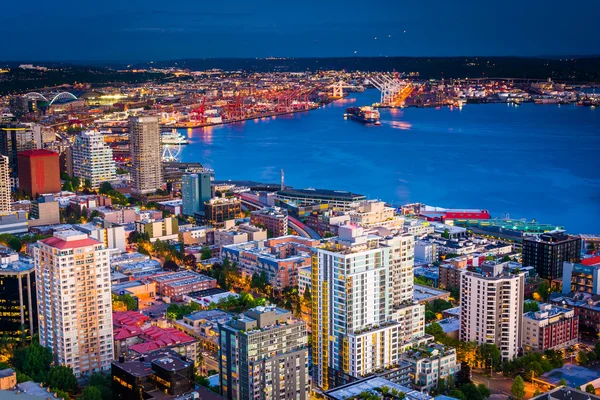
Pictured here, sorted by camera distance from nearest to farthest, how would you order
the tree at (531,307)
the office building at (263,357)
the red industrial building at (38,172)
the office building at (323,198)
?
1. the office building at (263,357)
2. the tree at (531,307)
3. the office building at (323,198)
4. the red industrial building at (38,172)

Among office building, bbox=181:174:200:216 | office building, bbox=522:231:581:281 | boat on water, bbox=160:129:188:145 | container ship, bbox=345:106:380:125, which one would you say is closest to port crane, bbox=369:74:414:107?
container ship, bbox=345:106:380:125

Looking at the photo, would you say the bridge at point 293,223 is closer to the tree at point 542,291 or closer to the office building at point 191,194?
the office building at point 191,194

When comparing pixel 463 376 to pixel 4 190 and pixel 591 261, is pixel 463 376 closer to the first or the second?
pixel 591 261

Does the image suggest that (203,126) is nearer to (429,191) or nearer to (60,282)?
(429,191)

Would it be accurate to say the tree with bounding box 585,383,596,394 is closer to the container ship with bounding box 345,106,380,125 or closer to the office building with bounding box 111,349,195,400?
the office building with bounding box 111,349,195,400

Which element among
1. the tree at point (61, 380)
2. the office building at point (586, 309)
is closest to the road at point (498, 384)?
the office building at point (586, 309)

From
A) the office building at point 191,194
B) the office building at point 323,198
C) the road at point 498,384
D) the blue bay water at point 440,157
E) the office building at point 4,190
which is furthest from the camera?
the blue bay water at point 440,157

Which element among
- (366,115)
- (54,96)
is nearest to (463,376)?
(366,115)
